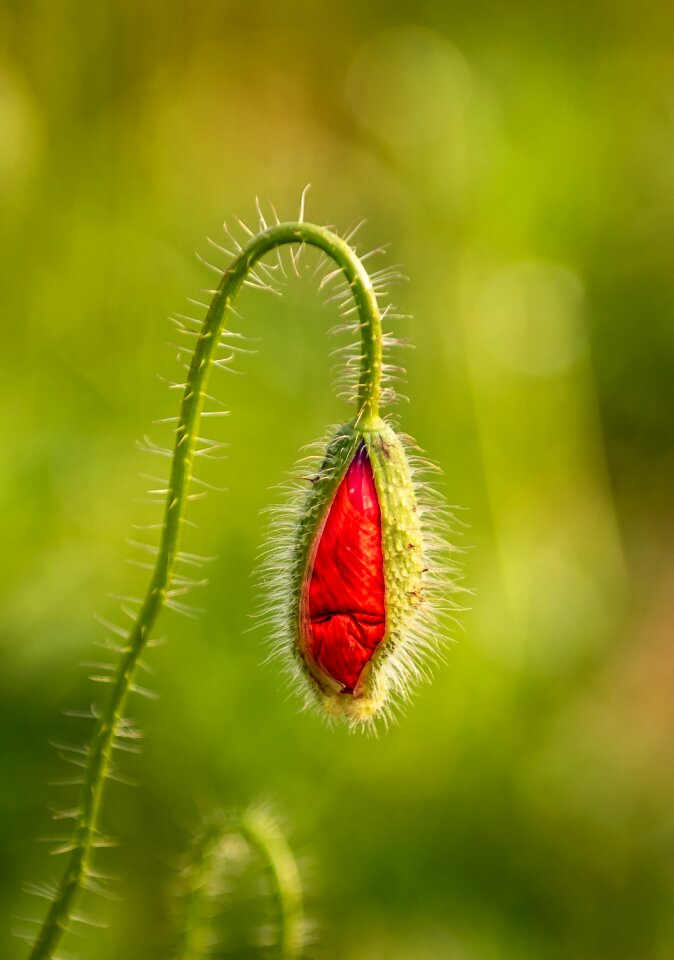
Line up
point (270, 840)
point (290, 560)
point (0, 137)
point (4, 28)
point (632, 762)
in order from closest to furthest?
point (290, 560) → point (270, 840) → point (0, 137) → point (632, 762) → point (4, 28)

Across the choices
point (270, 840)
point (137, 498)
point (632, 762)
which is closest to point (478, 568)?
point (632, 762)

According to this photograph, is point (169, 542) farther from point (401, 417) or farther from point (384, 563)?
point (401, 417)

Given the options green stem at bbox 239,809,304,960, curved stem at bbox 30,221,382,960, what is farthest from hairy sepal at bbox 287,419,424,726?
green stem at bbox 239,809,304,960

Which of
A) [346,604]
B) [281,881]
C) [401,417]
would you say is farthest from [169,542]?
[401,417]

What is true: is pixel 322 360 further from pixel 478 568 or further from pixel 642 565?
pixel 642 565

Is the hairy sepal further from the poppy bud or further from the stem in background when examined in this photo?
the stem in background

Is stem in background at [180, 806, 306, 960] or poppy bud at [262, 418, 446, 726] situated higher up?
poppy bud at [262, 418, 446, 726]

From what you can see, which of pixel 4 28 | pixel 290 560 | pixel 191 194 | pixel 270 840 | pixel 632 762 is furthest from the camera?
pixel 191 194

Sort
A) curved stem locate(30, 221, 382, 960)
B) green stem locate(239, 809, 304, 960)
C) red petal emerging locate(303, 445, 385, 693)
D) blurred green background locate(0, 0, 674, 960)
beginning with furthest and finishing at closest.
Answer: blurred green background locate(0, 0, 674, 960) < green stem locate(239, 809, 304, 960) < red petal emerging locate(303, 445, 385, 693) < curved stem locate(30, 221, 382, 960)

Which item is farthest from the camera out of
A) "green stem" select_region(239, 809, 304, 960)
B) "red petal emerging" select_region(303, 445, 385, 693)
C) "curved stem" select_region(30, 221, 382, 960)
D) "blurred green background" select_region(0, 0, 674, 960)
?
"blurred green background" select_region(0, 0, 674, 960)
